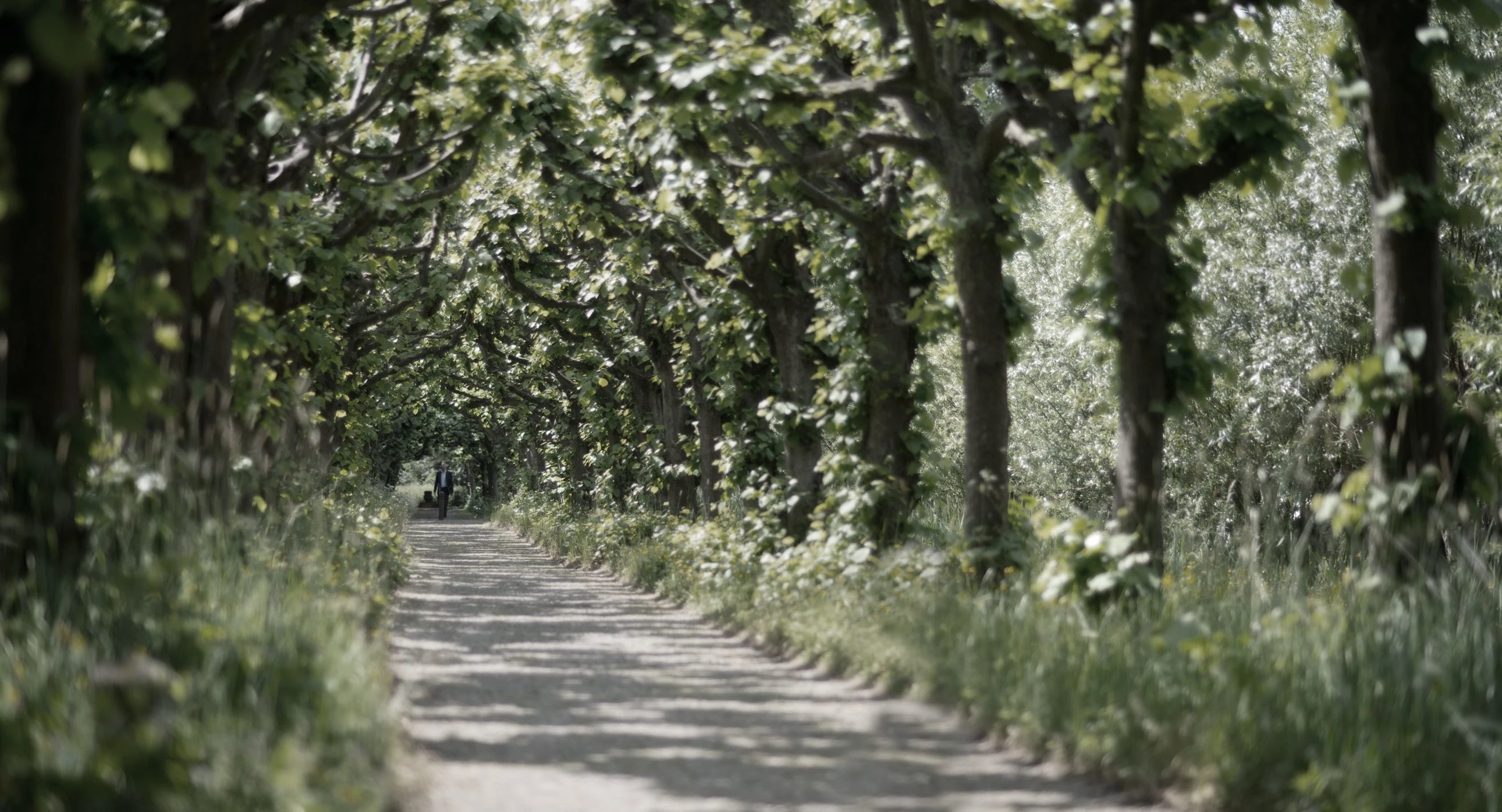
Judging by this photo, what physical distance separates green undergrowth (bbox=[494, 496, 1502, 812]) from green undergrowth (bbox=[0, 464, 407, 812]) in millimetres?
2971

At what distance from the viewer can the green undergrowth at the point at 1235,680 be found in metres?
5.15

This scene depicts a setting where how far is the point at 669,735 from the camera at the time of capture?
7.51 metres

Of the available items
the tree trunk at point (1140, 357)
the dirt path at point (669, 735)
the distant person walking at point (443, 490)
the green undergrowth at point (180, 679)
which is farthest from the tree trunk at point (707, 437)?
the distant person walking at point (443, 490)

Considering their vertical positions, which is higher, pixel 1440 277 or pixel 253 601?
pixel 1440 277

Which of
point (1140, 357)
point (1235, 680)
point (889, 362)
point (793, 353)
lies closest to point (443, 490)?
point (793, 353)

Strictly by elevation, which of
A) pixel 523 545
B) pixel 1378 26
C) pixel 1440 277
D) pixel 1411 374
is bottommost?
pixel 523 545

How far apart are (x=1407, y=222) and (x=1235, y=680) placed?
8.50 ft

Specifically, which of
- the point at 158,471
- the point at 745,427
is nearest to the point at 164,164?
the point at 158,471

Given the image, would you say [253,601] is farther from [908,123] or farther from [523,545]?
[523,545]

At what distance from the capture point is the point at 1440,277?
7.42 metres

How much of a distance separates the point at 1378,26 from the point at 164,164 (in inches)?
220

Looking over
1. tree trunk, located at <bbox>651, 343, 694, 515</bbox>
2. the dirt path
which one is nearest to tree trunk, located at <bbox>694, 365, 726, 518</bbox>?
tree trunk, located at <bbox>651, 343, 694, 515</bbox>

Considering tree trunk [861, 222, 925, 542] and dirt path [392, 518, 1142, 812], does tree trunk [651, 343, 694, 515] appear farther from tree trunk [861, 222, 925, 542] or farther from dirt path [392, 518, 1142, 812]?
dirt path [392, 518, 1142, 812]

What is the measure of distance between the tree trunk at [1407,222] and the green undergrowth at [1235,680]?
0.71 m
